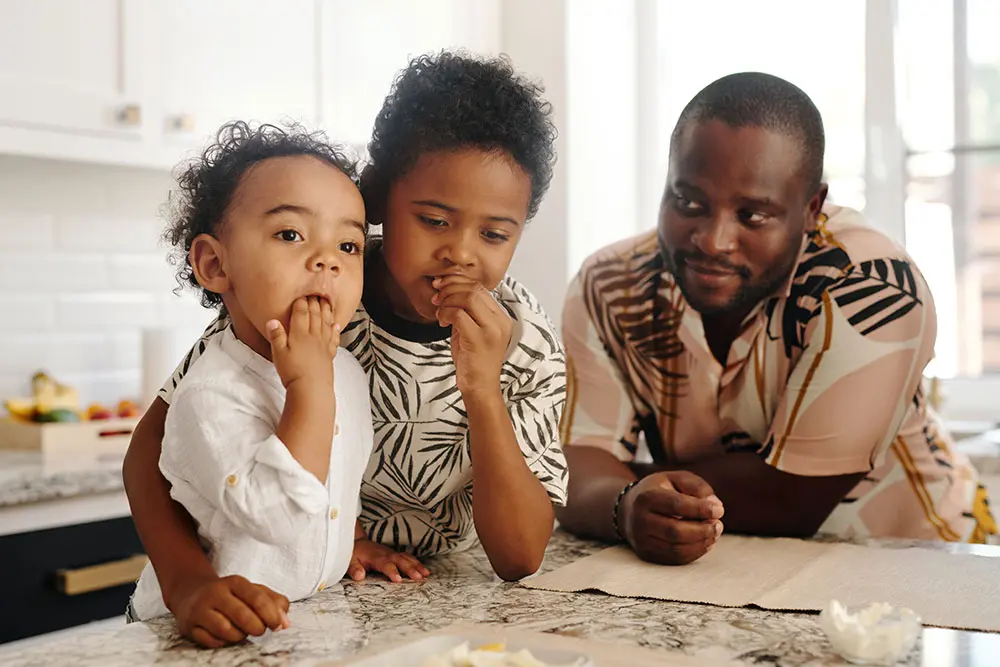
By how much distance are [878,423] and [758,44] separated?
2319 mm

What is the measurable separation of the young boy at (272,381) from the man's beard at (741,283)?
583mm

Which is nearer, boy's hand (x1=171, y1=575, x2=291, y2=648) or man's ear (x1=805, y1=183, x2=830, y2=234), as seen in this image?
boy's hand (x1=171, y1=575, x2=291, y2=648)

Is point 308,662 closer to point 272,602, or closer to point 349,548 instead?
point 272,602

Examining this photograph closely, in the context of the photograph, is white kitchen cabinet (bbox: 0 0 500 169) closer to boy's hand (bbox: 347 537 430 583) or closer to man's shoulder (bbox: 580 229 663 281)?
man's shoulder (bbox: 580 229 663 281)

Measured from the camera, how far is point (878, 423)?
4.48 feet

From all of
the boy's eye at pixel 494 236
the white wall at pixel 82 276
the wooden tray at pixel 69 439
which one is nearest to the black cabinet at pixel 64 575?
the wooden tray at pixel 69 439

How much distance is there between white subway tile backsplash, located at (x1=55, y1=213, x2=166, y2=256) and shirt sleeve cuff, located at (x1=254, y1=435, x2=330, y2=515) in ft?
6.15

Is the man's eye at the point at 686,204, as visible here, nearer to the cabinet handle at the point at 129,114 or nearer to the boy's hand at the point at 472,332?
the boy's hand at the point at 472,332

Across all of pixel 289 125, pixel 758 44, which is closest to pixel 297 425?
pixel 289 125

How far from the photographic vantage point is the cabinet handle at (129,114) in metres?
2.34

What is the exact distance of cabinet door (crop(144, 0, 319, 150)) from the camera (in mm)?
2441

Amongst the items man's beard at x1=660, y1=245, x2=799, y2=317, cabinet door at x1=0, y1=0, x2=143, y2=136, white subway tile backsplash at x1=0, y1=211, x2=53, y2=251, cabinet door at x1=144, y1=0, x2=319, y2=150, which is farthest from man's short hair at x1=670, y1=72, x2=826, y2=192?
white subway tile backsplash at x1=0, y1=211, x2=53, y2=251

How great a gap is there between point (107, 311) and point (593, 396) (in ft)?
5.40

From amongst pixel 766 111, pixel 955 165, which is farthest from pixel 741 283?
pixel 955 165
